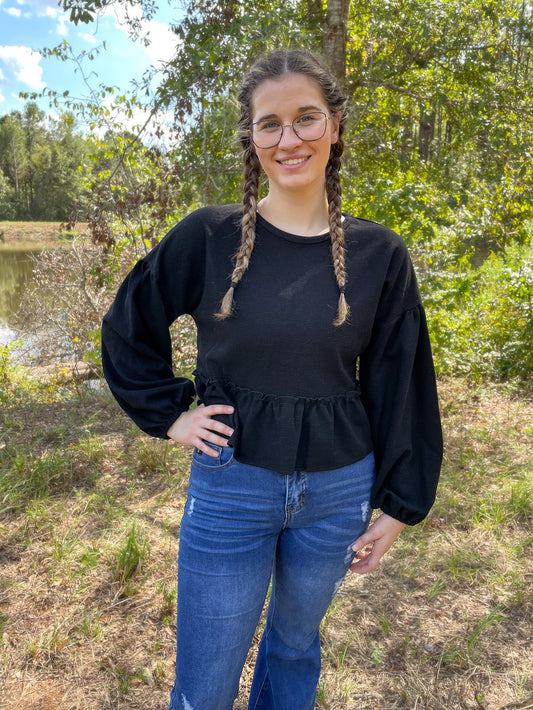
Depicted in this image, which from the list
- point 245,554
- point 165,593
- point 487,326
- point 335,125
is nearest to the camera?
point 245,554

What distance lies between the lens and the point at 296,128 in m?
1.47

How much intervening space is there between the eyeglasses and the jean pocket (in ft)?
2.60

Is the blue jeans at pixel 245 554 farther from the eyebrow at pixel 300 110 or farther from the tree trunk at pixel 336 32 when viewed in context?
the tree trunk at pixel 336 32

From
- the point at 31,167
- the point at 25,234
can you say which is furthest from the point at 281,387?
the point at 31,167

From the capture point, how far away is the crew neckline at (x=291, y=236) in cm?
148

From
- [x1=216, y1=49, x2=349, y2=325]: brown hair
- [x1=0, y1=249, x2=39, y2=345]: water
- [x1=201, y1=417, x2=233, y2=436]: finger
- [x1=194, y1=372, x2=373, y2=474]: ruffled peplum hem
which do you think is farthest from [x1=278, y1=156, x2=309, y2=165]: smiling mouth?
[x1=0, y1=249, x2=39, y2=345]: water

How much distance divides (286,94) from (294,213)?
0.30 metres

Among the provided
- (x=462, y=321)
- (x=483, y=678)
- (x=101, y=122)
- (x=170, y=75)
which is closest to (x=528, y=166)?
(x=462, y=321)

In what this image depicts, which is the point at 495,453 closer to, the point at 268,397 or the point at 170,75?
the point at 268,397

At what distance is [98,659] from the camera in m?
2.27

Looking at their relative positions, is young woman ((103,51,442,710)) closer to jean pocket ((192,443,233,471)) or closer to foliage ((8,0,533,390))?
jean pocket ((192,443,233,471))

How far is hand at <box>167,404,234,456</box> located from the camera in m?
1.43

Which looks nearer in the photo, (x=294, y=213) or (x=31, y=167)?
(x=294, y=213)

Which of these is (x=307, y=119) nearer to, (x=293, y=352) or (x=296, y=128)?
(x=296, y=128)
